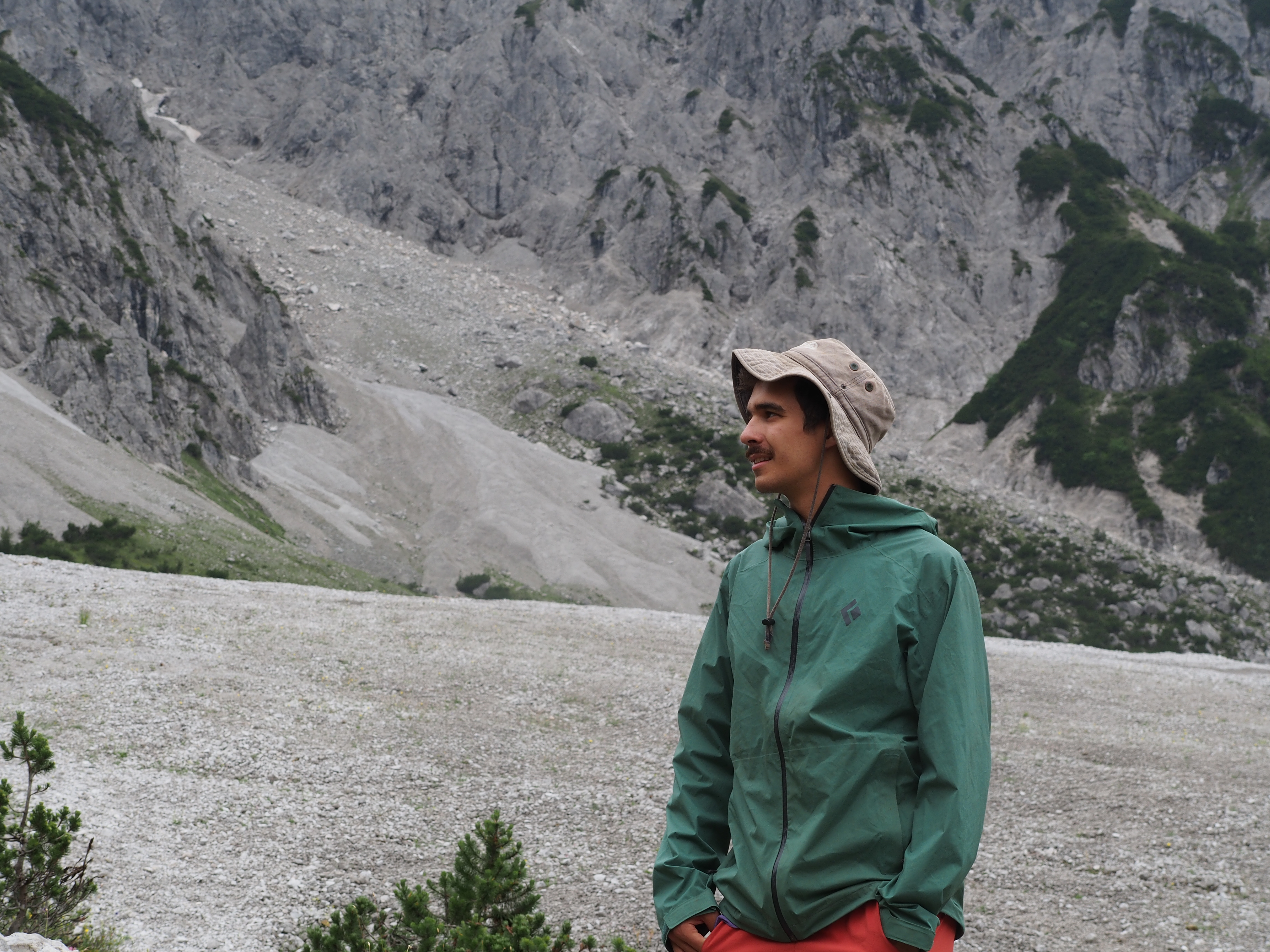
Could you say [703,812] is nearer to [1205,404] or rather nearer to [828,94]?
[1205,404]

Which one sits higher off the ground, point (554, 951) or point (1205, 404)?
point (1205, 404)

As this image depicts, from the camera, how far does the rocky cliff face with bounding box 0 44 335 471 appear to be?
4650 cm

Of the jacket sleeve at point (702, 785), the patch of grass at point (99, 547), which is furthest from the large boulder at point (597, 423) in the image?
the jacket sleeve at point (702, 785)

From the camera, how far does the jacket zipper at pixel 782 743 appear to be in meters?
2.82

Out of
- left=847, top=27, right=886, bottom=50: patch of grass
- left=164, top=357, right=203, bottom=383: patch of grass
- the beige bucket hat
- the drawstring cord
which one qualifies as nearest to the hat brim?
the beige bucket hat

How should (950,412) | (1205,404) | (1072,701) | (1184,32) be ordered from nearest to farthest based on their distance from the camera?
(1072,701)
(1205,404)
(950,412)
(1184,32)

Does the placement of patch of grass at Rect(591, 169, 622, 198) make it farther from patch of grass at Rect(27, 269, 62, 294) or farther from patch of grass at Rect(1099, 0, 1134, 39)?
patch of grass at Rect(27, 269, 62, 294)

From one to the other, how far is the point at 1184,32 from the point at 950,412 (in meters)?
73.7

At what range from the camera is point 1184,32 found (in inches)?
4998

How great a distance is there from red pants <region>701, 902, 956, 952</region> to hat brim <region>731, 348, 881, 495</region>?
129 centimetres

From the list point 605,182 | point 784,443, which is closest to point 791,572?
point 784,443

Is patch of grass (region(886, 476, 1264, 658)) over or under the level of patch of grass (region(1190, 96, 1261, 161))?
under

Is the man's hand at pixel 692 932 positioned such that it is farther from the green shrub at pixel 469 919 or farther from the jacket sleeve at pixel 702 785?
the green shrub at pixel 469 919

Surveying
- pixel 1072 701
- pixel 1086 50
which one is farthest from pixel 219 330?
pixel 1086 50
